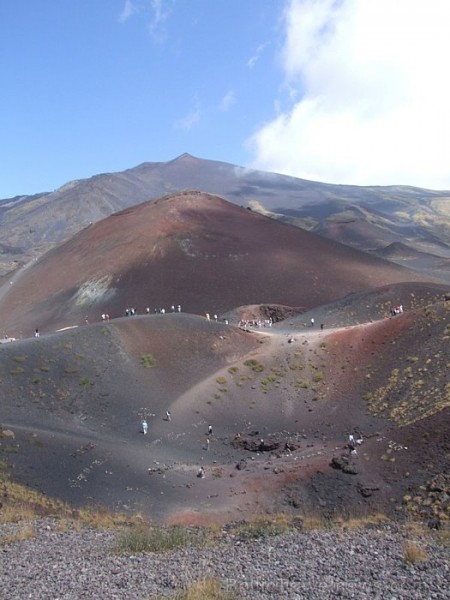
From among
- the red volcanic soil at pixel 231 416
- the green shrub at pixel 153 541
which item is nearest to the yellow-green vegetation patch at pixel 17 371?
the red volcanic soil at pixel 231 416

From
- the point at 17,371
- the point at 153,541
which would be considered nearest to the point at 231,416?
the point at 17,371

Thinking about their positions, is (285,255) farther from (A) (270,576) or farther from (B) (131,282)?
(A) (270,576)

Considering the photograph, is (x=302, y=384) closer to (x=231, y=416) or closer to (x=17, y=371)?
(x=231, y=416)

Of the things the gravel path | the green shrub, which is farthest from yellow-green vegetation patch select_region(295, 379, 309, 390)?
the green shrub

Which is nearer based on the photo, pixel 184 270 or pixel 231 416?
pixel 231 416

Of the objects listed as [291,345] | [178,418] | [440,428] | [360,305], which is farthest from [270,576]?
[360,305]

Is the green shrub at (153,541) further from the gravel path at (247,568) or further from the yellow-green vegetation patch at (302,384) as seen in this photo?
the yellow-green vegetation patch at (302,384)
